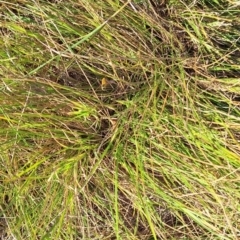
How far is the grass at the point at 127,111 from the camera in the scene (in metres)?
1.20

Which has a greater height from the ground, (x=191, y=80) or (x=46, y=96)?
(x=46, y=96)

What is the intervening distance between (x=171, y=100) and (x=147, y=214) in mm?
316

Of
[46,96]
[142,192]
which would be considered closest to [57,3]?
[46,96]

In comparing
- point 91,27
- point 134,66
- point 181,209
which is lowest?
point 181,209

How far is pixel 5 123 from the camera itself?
4.12 feet

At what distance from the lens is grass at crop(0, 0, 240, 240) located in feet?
3.93

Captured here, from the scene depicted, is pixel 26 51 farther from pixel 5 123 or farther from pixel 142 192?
pixel 142 192

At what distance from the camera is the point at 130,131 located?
1240mm

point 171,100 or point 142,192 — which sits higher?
point 171,100

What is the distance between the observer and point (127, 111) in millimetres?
1219

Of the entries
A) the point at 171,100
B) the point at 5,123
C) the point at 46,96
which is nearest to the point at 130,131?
the point at 171,100

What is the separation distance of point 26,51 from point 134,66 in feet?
0.98

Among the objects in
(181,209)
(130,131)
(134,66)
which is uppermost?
(134,66)

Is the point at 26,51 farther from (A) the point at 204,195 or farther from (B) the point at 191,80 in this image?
(A) the point at 204,195
